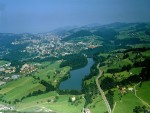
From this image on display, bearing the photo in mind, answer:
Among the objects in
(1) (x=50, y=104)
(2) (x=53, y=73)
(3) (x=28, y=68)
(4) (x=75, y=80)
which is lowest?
(3) (x=28, y=68)

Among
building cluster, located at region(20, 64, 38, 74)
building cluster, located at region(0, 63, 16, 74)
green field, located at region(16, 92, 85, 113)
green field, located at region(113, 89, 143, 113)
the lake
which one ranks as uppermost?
green field, located at region(113, 89, 143, 113)

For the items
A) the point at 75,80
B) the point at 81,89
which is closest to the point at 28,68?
the point at 75,80

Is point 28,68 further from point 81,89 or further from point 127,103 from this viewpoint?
point 127,103

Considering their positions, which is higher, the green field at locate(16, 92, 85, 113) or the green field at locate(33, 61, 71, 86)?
the green field at locate(16, 92, 85, 113)

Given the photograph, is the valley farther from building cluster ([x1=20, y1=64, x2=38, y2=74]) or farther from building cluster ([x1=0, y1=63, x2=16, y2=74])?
building cluster ([x1=0, y1=63, x2=16, y2=74])

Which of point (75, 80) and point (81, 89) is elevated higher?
point (81, 89)

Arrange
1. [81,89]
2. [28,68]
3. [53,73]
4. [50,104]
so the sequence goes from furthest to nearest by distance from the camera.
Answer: [28,68] < [53,73] < [81,89] < [50,104]

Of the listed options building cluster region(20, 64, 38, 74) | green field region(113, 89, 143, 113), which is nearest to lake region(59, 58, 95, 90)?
building cluster region(20, 64, 38, 74)

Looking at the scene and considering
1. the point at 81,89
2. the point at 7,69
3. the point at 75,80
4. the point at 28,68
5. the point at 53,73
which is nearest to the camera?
the point at 81,89

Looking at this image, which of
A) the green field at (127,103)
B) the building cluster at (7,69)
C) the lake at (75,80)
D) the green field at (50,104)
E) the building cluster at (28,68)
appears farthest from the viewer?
the building cluster at (7,69)

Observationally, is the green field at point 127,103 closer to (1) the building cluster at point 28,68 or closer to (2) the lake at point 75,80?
(2) the lake at point 75,80


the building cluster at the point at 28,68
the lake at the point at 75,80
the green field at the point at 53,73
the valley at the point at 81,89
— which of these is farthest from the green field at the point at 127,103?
the building cluster at the point at 28,68
